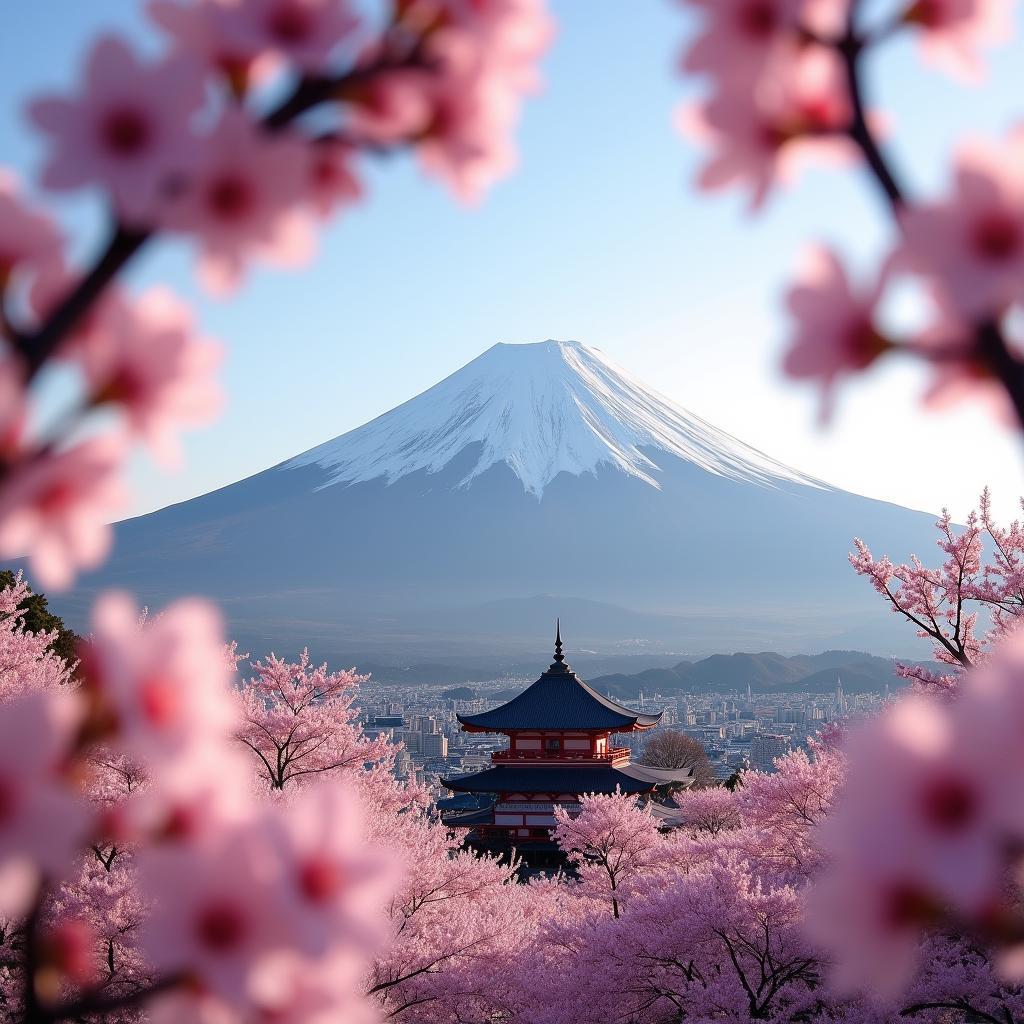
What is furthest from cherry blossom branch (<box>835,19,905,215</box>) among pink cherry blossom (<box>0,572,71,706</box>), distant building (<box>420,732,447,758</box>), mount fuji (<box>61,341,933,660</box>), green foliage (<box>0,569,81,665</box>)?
mount fuji (<box>61,341,933,660</box>)

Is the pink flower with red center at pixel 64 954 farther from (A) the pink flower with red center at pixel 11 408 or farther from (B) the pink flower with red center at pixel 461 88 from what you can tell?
(B) the pink flower with red center at pixel 461 88

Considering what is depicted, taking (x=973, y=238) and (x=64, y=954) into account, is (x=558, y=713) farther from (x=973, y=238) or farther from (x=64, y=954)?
(x=973, y=238)

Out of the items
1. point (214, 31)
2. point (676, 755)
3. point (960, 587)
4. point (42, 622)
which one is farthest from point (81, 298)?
point (676, 755)

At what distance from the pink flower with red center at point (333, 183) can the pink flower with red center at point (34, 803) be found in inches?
20.0

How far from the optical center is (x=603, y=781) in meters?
21.3

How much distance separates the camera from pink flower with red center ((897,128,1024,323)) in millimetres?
661

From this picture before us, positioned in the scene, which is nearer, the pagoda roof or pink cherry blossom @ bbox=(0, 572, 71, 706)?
pink cherry blossom @ bbox=(0, 572, 71, 706)

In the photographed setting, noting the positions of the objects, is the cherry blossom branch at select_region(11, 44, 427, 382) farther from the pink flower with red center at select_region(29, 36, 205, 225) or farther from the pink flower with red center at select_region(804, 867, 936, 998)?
the pink flower with red center at select_region(804, 867, 936, 998)

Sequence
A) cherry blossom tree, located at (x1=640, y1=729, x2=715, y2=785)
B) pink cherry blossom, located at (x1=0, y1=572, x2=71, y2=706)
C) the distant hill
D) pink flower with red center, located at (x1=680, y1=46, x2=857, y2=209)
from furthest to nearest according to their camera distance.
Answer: the distant hill
cherry blossom tree, located at (x1=640, y1=729, x2=715, y2=785)
pink cherry blossom, located at (x1=0, y1=572, x2=71, y2=706)
pink flower with red center, located at (x1=680, y1=46, x2=857, y2=209)

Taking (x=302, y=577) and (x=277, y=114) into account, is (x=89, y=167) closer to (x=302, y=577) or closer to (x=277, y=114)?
(x=277, y=114)

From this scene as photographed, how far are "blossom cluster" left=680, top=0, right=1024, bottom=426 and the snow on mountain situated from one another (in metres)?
107

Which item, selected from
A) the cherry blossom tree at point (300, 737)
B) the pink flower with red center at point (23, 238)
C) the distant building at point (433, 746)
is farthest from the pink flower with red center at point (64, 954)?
the distant building at point (433, 746)

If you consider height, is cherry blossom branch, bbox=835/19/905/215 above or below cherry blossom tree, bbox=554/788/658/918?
above

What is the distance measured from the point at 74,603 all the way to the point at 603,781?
127959 millimetres
